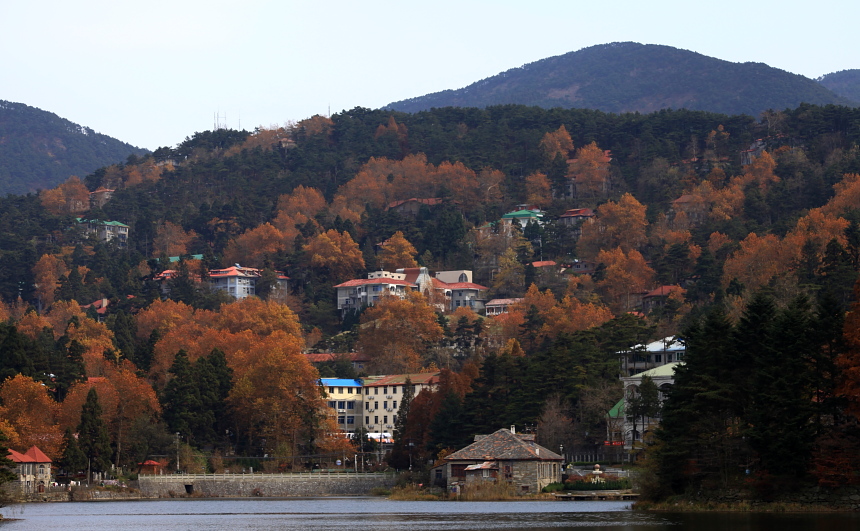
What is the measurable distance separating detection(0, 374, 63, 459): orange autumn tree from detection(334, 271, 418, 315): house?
68.2 meters

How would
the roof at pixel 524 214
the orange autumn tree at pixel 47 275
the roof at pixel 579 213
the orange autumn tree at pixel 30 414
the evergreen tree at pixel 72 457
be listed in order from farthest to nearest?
the roof at pixel 524 214 < the roof at pixel 579 213 < the orange autumn tree at pixel 47 275 < the orange autumn tree at pixel 30 414 < the evergreen tree at pixel 72 457

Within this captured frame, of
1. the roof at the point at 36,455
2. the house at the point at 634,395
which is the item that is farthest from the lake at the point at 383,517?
the house at the point at 634,395

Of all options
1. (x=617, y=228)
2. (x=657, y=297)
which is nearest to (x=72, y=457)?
(x=657, y=297)

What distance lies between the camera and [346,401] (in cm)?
13775

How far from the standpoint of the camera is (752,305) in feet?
195

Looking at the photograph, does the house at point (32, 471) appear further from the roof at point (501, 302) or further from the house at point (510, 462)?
the roof at point (501, 302)

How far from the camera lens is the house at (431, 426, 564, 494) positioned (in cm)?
8288

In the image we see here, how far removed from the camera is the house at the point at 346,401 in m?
137

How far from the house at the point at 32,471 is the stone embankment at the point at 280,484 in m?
11.7

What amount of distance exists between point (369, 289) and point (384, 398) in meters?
36.3

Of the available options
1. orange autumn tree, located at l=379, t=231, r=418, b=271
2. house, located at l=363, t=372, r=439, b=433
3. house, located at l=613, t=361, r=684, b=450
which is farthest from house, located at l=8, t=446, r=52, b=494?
orange autumn tree, located at l=379, t=231, r=418, b=271

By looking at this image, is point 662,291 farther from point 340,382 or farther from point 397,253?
point 397,253

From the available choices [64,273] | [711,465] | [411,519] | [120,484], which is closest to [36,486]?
[120,484]

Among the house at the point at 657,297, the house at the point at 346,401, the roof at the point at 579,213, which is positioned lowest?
the house at the point at 346,401
